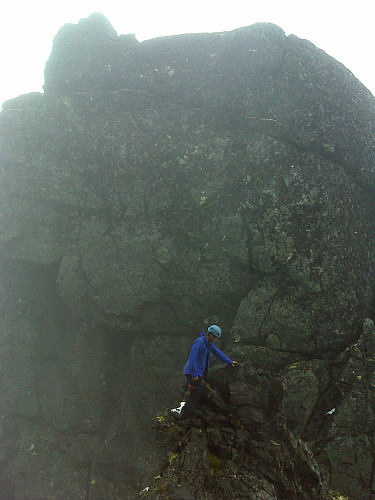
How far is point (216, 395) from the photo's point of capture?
40.9 ft

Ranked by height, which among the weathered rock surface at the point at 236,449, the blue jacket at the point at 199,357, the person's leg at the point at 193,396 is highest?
the blue jacket at the point at 199,357

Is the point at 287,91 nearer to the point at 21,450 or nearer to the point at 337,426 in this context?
the point at 337,426

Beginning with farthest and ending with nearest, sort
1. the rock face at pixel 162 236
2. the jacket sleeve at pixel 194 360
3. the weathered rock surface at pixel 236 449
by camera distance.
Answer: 1. the rock face at pixel 162 236
2. the jacket sleeve at pixel 194 360
3. the weathered rock surface at pixel 236 449

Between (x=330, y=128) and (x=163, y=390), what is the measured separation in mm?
16255

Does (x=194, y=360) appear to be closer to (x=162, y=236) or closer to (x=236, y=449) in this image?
(x=236, y=449)

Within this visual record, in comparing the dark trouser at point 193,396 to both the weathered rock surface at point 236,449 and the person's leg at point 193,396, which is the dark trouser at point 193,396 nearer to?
the person's leg at point 193,396

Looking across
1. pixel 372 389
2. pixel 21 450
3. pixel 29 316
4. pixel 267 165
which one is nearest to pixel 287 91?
pixel 267 165

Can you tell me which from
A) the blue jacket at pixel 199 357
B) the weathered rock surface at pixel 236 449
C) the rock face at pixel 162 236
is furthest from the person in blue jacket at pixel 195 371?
the rock face at pixel 162 236

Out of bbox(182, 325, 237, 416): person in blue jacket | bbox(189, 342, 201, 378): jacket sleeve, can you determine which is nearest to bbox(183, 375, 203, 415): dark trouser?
bbox(182, 325, 237, 416): person in blue jacket

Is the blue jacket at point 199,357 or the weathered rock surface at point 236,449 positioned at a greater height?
the blue jacket at point 199,357

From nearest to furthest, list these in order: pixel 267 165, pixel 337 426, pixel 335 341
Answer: pixel 337 426 < pixel 335 341 < pixel 267 165

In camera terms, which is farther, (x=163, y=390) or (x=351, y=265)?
(x=163, y=390)

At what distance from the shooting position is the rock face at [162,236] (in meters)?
17.3

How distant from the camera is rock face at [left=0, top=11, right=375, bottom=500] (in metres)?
17.3
